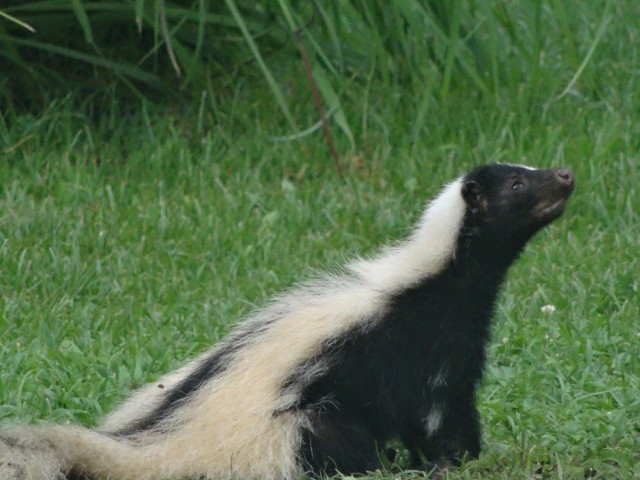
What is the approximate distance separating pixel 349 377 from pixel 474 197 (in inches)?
32.4

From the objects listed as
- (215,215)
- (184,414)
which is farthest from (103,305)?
Result: (184,414)

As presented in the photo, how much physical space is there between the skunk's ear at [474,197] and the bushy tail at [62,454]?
4.74ft

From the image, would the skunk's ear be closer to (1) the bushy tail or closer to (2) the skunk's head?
(2) the skunk's head

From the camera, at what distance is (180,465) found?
13.9 feet

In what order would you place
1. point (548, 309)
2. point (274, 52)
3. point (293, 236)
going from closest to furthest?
point (548, 309)
point (293, 236)
point (274, 52)

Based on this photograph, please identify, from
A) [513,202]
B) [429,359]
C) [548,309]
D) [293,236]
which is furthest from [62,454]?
[293,236]

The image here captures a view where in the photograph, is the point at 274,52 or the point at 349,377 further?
the point at 274,52

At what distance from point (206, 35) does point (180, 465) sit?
4661 mm

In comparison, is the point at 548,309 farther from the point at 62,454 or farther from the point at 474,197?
the point at 62,454

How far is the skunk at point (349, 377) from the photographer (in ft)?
13.9

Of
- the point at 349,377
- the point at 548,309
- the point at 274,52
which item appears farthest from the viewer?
the point at 274,52

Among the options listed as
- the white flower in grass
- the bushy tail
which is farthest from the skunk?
the white flower in grass

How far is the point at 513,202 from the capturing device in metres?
4.70

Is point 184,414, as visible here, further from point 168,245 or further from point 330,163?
point 330,163
